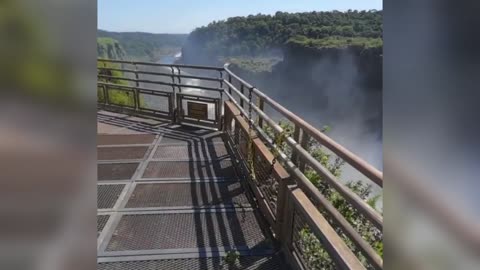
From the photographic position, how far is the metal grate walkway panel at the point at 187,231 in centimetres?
276

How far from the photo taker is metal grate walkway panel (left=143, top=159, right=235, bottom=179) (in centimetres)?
414

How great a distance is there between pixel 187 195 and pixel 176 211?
1.13 feet

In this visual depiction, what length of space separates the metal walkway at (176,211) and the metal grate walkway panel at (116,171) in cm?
1

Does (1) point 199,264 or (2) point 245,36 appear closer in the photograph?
(1) point 199,264

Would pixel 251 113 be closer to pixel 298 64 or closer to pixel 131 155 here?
pixel 131 155

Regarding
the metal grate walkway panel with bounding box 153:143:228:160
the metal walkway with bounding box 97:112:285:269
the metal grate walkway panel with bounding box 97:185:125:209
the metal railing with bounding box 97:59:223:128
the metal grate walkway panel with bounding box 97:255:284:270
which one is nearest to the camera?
the metal grate walkway panel with bounding box 97:255:284:270

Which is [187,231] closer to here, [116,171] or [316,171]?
[316,171]

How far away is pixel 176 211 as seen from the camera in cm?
328

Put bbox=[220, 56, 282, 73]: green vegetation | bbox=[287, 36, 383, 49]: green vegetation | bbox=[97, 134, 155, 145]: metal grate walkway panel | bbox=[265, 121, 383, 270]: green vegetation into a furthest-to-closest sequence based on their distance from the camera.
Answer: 1. bbox=[220, 56, 282, 73]: green vegetation
2. bbox=[97, 134, 155, 145]: metal grate walkway panel
3. bbox=[265, 121, 383, 270]: green vegetation
4. bbox=[287, 36, 383, 49]: green vegetation

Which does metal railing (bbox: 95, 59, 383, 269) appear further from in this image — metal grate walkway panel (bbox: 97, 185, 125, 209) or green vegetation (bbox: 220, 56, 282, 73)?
green vegetation (bbox: 220, 56, 282, 73)

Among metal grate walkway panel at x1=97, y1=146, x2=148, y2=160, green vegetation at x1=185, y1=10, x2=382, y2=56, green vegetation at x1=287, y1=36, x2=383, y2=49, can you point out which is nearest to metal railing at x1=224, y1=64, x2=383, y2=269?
green vegetation at x1=287, y1=36, x2=383, y2=49

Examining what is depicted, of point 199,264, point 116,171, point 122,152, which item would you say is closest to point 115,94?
point 122,152
